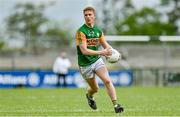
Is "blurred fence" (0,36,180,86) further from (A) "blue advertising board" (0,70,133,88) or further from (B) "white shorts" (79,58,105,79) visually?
(B) "white shorts" (79,58,105,79)

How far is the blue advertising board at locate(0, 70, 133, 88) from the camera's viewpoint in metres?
35.7

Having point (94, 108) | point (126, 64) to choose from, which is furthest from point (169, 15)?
point (94, 108)

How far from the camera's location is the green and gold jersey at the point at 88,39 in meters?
14.3

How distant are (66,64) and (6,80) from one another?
316cm

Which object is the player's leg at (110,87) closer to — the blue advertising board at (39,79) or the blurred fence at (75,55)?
the blue advertising board at (39,79)

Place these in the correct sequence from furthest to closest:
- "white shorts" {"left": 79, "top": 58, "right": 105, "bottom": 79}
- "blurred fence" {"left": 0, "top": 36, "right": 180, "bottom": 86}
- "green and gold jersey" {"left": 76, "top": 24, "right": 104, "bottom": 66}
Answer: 1. "blurred fence" {"left": 0, "top": 36, "right": 180, "bottom": 86}
2. "white shorts" {"left": 79, "top": 58, "right": 105, "bottom": 79}
3. "green and gold jersey" {"left": 76, "top": 24, "right": 104, "bottom": 66}

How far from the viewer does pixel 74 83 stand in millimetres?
36375

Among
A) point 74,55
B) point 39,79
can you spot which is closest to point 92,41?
point 39,79

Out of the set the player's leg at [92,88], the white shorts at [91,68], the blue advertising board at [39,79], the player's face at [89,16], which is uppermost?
the player's face at [89,16]

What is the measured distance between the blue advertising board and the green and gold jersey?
20923mm

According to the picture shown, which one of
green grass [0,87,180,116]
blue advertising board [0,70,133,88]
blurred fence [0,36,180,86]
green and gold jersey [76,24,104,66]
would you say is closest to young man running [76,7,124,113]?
green and gold jersey [76,24,104,66]

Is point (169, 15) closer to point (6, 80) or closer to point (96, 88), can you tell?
point (6, 80)

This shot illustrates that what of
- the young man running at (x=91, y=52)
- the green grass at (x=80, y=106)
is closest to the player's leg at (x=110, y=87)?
the young man running at (x=91, y=52)

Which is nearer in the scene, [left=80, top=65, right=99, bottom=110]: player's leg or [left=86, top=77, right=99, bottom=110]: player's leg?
[left=80, top=65, right=99, bottom=110]: player's leg
